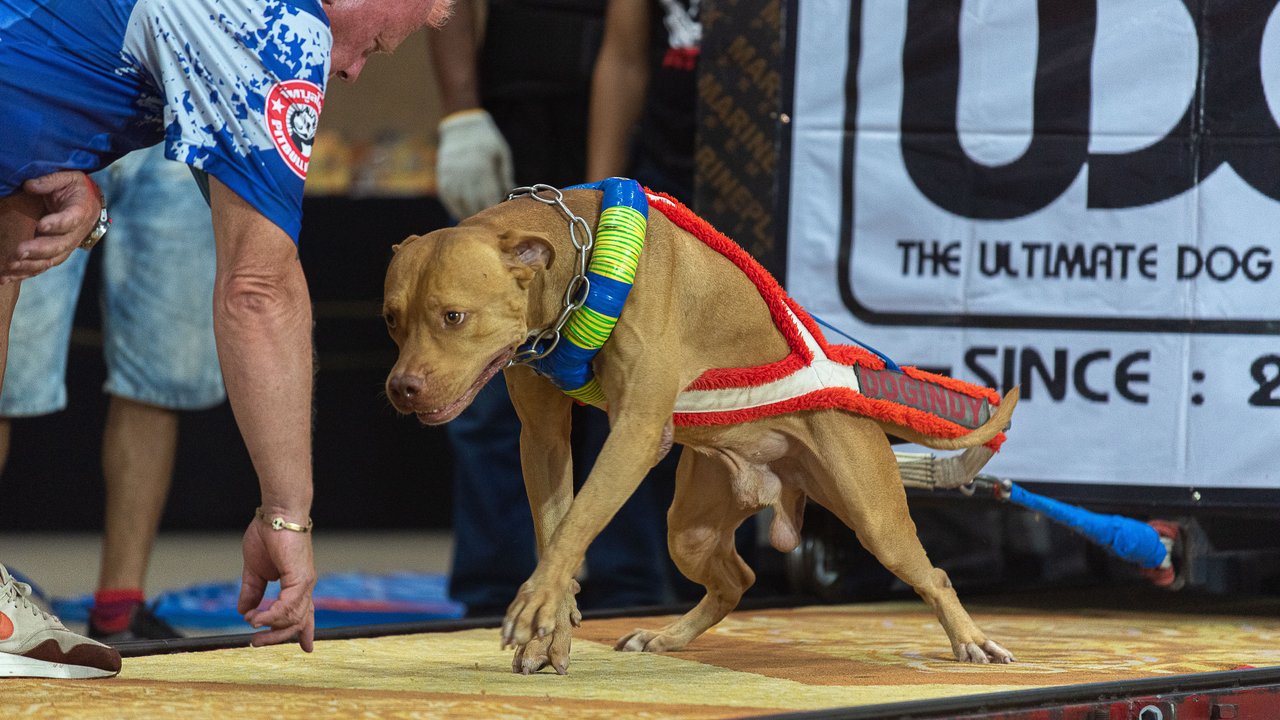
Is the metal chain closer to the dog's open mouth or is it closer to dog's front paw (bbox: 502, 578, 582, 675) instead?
the dog's open mouth

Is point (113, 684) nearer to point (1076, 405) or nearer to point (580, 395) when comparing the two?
point (580, 395)

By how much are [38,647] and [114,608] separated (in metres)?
1.34

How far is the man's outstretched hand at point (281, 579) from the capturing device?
1890 millimetres

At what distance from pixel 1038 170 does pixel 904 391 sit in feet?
3.08

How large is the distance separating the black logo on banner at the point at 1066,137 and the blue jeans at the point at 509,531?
0.88 metres

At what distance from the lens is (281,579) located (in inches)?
75.0

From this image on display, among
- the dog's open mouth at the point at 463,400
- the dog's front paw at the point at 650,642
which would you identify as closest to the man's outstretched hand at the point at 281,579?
the dog's open mouth at the point at 463,400

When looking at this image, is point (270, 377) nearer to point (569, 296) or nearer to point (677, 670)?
point (569, 296)

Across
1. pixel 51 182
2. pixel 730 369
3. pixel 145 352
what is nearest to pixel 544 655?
pixel 730 369

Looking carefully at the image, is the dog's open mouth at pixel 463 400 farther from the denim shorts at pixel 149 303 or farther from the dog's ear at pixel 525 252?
the denim shorts at pixel 149 303

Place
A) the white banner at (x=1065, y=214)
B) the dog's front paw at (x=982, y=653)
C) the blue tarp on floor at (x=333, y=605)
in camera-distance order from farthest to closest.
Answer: the blue tarp on floor at (x=333, y=605) < the white banner at (x=1065, y=214) < the dog's front paw at (x=982, y=653)

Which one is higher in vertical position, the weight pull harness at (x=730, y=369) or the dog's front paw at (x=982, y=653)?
the weight pull harness at (x=730, y=369)

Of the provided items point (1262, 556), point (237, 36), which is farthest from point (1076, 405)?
point (237, 36)

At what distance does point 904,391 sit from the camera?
8.02 feet
